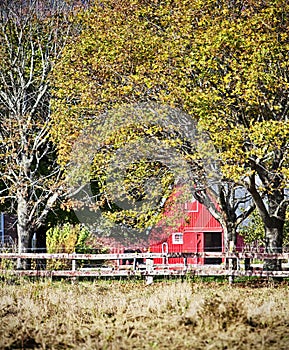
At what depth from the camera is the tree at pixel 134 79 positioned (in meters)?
18.3

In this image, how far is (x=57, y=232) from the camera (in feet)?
84.4

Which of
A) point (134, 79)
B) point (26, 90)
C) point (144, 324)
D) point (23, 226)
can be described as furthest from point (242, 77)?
point (23, 226)

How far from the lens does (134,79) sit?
61.8ft

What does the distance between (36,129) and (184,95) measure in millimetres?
10675

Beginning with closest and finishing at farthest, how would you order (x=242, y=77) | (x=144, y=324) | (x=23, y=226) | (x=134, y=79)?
1. (x=144, y=324)
2. (x=242, y=77)
3. (x=134, y=79)
4. (x=23, y=226)

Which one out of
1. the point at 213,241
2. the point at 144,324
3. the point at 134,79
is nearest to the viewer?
the point at 144,324

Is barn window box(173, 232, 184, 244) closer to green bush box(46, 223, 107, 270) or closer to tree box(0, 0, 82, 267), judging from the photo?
green bush box(46, 223, 107, 270)

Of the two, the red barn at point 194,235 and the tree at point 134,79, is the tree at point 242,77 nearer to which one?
the tree at point 134,79

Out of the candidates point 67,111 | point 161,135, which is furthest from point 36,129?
point 161,135

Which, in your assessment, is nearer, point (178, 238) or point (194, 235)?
point (194, 235)

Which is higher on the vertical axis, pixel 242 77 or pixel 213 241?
pixel 242 77

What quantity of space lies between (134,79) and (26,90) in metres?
8.25

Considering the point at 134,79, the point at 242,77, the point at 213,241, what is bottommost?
the point at 213,241

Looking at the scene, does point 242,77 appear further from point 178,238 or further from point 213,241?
point 213,241
